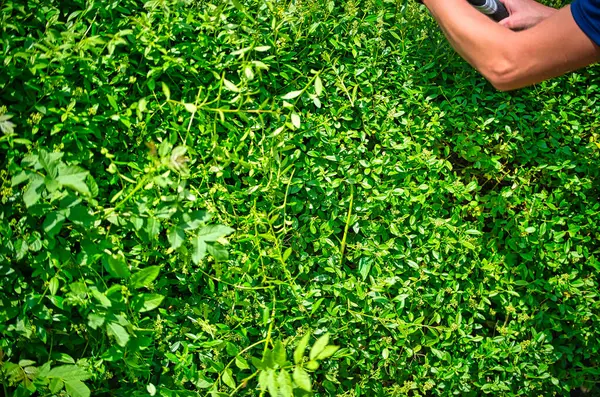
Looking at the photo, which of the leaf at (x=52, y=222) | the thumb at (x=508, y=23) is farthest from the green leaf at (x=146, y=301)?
the thumb at (x=508, y=23)

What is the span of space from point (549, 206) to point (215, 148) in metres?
1.50

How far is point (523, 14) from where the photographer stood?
8.75 ft

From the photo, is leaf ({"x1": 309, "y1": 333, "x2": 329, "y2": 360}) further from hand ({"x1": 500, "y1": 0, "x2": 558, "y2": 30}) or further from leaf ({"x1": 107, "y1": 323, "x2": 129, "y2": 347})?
hand ({"x1": 500, "y1": 0, "x2": 558, "y2": 30})

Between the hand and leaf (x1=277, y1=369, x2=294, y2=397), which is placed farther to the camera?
the hand

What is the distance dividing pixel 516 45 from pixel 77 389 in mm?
1920

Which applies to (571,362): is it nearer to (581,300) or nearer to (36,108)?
(581,300)

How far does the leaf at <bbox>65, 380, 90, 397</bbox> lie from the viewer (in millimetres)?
1990

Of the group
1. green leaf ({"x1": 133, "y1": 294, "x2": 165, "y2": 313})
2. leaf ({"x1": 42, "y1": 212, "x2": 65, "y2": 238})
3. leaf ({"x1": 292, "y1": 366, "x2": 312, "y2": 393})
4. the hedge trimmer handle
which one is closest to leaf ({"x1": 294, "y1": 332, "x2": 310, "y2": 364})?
leaf ({"x1": 292, "y1": 366, "x2": 312, "y2": 393})

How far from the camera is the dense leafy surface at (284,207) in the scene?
2.10m

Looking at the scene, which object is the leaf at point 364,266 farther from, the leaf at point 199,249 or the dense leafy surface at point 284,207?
the leaf at point 199,249

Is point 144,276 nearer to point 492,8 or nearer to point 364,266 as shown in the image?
point 364,266

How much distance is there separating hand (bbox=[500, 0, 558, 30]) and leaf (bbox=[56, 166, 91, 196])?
1842 millimetres

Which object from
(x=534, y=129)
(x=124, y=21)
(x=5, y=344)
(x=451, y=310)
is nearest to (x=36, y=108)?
(x=124, y=21)

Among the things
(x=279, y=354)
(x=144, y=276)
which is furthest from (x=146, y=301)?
(x=279, y=354)
